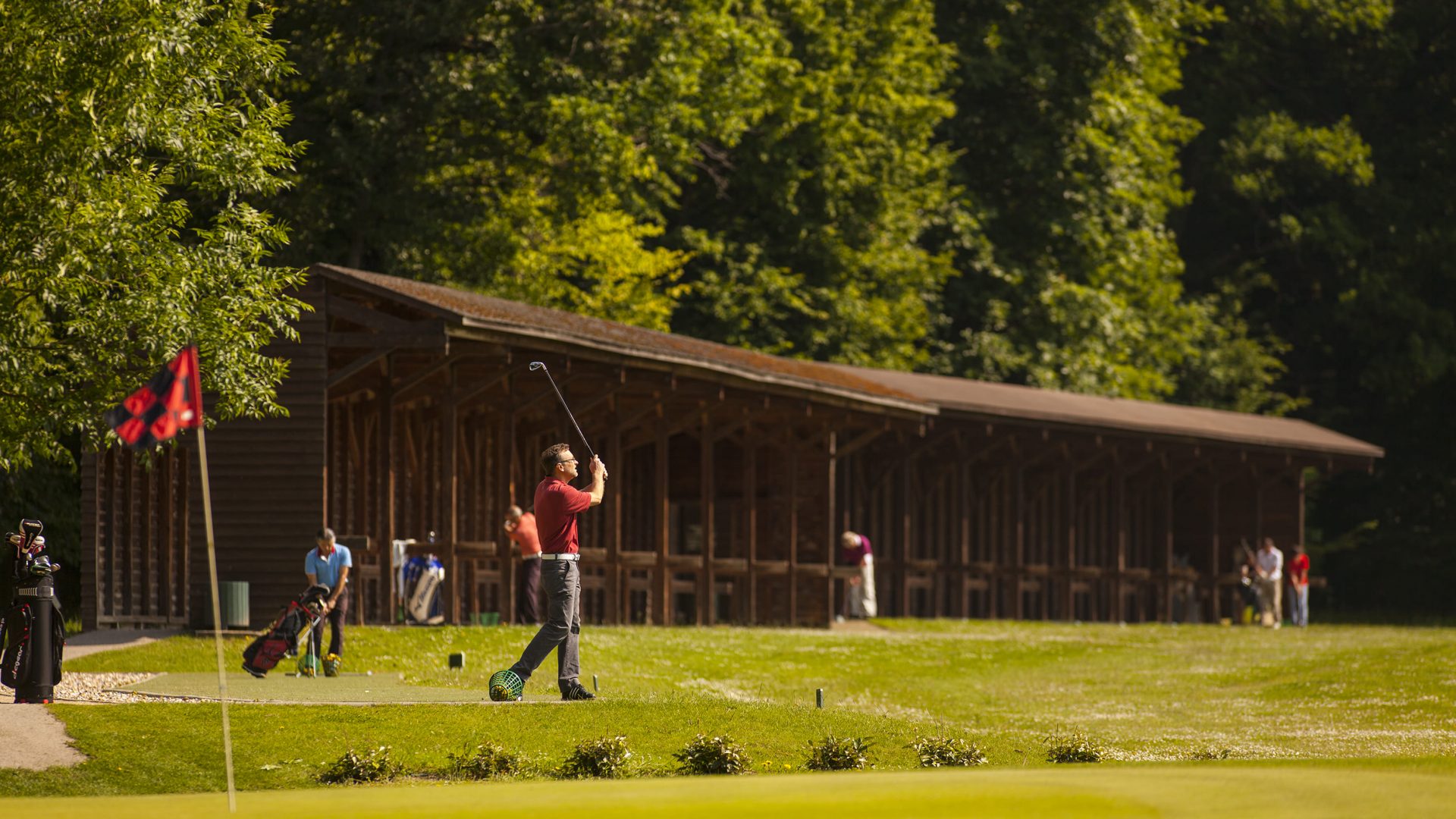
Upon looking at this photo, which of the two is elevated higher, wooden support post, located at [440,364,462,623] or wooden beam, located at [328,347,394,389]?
wooden beam, located at [328,347,394,389]

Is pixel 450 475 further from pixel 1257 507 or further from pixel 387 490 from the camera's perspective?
pixel 1257 507

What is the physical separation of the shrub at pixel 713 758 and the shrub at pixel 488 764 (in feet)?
3.84

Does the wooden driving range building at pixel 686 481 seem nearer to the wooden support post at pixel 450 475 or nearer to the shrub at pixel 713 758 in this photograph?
the wooden support post at pixel 450 475

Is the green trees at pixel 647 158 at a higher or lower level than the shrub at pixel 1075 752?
higher

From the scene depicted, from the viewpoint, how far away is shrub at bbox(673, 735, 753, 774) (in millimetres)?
15805

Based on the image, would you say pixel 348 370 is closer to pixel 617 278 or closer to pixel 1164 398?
pixel 617 278

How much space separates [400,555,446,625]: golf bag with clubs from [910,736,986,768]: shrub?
12.0m

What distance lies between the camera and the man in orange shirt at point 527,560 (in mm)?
25562

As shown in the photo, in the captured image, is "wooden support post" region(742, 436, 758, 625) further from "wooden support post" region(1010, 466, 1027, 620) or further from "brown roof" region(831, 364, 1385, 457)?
"wooden support post" region(1010, 466, 1027, 620)

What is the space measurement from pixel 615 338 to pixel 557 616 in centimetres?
1145

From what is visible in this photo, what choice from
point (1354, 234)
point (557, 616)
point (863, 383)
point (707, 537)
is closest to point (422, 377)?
point (707, 537)

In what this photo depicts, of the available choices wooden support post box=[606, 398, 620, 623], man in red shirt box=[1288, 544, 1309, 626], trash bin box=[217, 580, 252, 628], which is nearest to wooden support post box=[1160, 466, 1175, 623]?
man in red shirt box=[1288, 544, 1309, 626]

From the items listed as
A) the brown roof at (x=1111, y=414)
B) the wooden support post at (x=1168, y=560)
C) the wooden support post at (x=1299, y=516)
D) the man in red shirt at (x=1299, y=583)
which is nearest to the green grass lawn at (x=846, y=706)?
the brown roof at (x=1111, y=414)

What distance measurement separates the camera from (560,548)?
1748cm
